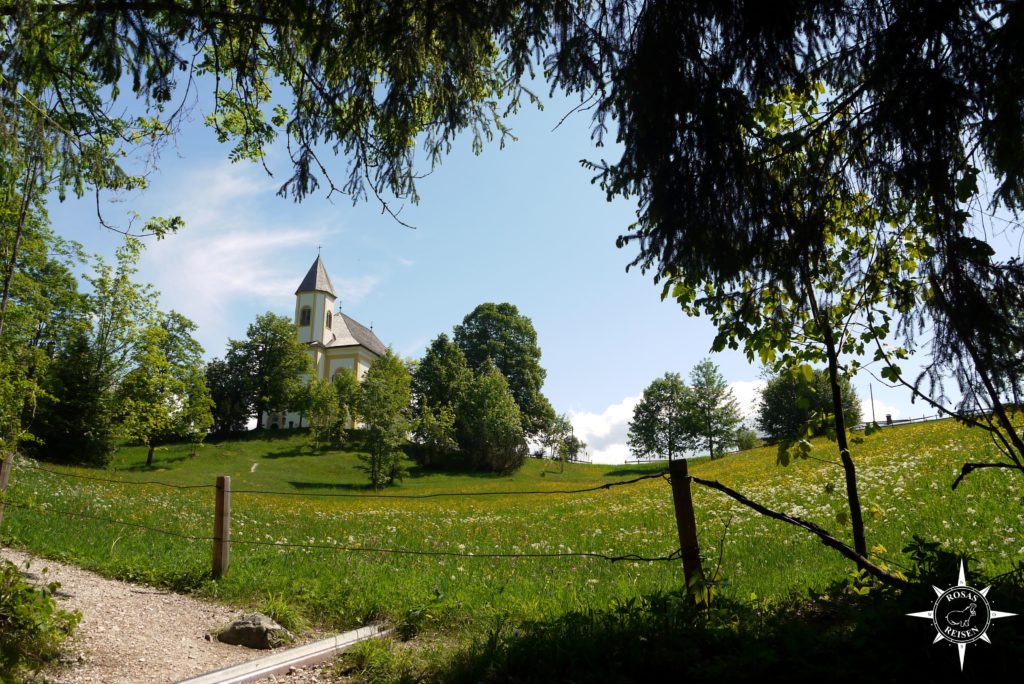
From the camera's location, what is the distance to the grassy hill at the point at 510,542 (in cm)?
566

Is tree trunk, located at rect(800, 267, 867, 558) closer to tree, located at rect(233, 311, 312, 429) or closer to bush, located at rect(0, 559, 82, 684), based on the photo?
bush, located at rect(0, 559, 82, 684)

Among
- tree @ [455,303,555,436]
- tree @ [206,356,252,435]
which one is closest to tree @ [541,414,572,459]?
tree @ [455,303,555,436]

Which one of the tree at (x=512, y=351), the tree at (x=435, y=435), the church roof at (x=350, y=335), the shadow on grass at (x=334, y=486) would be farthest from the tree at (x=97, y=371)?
the church roof at (x=350, y=335)

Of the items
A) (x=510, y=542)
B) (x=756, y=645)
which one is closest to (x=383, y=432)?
(x=510, y=542)

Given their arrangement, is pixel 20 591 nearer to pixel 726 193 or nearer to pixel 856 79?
pixel 726 193

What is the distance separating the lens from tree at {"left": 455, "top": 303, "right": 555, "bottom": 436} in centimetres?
5338

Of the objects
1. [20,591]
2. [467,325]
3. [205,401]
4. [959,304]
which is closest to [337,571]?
[20,591]

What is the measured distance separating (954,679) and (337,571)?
19.8ft

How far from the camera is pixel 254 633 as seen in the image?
523 cm

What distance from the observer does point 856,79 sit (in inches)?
129

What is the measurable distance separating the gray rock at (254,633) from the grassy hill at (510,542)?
46cm

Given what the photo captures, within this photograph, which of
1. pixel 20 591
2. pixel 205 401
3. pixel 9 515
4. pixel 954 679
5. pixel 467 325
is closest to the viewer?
pixel 954 679

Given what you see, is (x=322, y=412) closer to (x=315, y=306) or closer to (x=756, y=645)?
(x=315, y=306)

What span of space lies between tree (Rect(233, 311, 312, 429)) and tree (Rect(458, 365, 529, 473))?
18897mm
